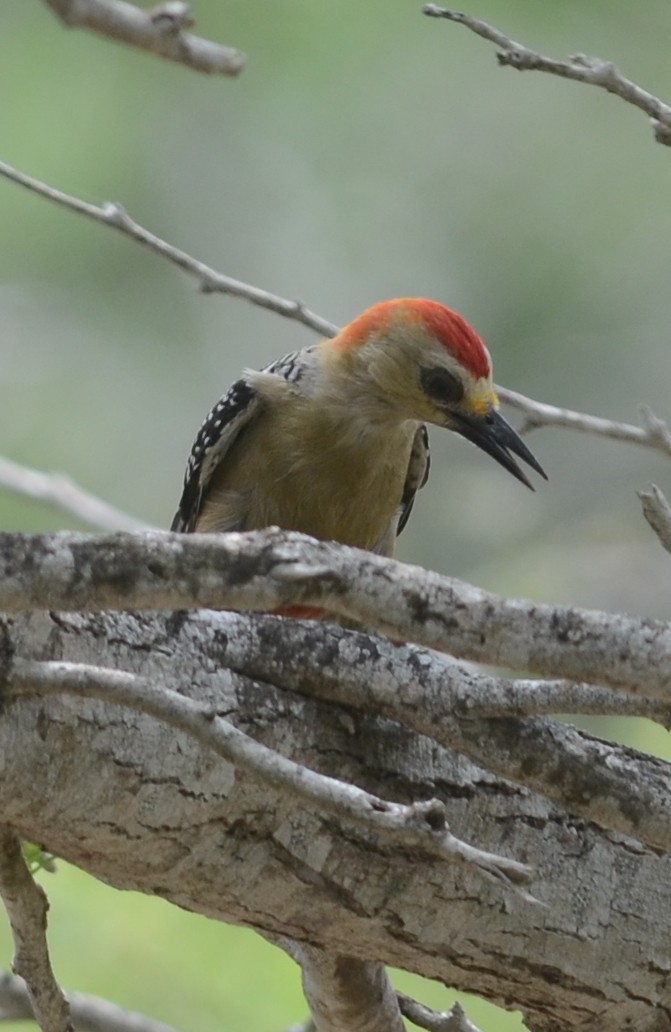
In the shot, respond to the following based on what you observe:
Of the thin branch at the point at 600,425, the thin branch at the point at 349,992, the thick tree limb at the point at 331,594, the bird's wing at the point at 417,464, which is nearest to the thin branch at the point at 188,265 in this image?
the thin branch at the point at 600,425

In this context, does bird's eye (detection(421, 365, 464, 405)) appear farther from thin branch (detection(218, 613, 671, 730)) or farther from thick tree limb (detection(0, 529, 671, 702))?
thick tree limb (detection(0, 529, 671, 702))

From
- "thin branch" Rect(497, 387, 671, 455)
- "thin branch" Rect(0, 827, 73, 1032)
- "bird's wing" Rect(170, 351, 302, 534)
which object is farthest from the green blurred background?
"thin branch" Rect(0, 827, 73, 1032)

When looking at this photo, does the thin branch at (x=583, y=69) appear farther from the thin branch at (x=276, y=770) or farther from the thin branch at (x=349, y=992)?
the thin branch at (x=349, y=992)

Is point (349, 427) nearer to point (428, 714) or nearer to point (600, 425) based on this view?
→ point (600, 425)

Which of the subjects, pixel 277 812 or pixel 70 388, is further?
pixel 70 388

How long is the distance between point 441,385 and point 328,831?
2.27 m

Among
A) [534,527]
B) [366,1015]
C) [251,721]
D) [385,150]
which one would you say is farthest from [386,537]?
[385,150]

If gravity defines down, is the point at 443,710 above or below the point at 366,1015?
above

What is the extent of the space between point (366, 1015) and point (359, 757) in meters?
0.83

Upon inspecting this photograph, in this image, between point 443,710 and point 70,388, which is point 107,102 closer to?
point 70,388

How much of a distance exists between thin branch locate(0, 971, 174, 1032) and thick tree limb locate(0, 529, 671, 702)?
2029mm

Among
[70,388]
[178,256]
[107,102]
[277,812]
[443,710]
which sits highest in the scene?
[178,256]

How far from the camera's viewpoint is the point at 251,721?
2723 mm

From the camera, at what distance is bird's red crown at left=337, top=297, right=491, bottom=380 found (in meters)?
4.62
